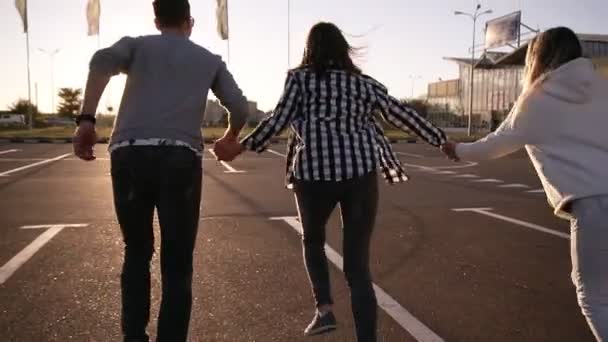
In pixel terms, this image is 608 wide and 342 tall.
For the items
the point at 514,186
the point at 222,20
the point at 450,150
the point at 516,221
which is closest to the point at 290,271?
the point at 450,150

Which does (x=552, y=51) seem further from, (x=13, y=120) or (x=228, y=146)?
(x=13, y=120)

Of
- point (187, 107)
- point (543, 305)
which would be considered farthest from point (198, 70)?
point (543, 305)

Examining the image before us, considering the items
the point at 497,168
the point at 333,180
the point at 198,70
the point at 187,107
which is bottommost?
the point at 497,168

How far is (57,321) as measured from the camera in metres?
3.62

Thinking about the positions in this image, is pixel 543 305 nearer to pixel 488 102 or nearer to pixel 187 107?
pixel 187 107

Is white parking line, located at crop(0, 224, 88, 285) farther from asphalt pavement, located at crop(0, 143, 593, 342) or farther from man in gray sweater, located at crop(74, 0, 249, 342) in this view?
man in gray sweater, located at crop(74, 0, 249, 342)

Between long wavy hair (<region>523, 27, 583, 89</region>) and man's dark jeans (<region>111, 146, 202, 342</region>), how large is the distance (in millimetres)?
1658

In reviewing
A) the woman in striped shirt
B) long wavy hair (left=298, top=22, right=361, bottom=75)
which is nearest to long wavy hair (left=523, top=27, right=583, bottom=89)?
the woman in striped shirt

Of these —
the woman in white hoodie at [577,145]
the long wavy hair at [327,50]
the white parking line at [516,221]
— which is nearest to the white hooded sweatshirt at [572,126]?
the woman in white hoodie at [577,145]

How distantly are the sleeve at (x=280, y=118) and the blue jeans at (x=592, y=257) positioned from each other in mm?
1419

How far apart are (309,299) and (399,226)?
314cm

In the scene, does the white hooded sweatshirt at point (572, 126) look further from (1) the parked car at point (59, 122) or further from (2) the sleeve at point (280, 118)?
(1) the parked car at point (59, 122)

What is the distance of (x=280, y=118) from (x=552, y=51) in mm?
1356

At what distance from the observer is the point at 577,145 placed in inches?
97.0
